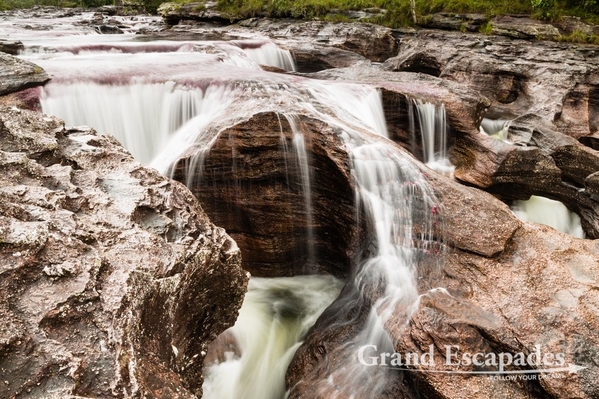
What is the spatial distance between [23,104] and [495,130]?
35.1 feet

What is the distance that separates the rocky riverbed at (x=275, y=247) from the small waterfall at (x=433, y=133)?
0.10m

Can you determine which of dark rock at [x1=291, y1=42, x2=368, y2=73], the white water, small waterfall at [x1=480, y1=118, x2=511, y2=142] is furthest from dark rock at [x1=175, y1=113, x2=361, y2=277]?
dark rock at [x1=291, y1=42, x2=368, y2=73]

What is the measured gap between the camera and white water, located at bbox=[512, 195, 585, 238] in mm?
7703

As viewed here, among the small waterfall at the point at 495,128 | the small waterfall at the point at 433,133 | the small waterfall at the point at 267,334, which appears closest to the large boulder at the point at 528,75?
the small waterfall at the point at 495,128

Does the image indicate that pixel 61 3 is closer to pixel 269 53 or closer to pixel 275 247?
pixel 269 53

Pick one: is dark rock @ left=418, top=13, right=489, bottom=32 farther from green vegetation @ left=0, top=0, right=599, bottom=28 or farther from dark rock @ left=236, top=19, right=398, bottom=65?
dark rock @ left=236, top=19, right=398, bottom=65

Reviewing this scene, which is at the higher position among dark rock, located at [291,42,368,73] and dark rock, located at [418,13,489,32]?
dark rock, located at [418,13,489,32]

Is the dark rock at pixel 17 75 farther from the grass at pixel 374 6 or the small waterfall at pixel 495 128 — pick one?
the grass at pixel 374 6

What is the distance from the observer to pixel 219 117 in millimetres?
6320

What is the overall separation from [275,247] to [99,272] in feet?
13.0

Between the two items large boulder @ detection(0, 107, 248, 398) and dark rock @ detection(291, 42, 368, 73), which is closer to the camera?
large boulder @ detection(0, 107, 248, 398)

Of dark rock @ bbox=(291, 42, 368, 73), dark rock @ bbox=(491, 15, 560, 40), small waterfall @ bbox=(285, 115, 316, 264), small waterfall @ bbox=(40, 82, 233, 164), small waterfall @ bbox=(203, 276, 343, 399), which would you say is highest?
dark rock @ bbox=(491, 15, 560, 40)

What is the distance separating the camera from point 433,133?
8422mm

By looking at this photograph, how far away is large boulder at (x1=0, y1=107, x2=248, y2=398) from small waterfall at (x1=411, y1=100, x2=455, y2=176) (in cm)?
622
